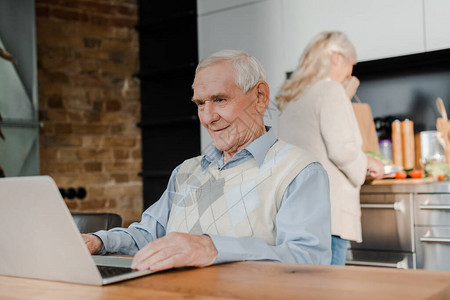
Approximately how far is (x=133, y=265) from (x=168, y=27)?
3390 mm

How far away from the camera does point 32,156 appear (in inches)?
128

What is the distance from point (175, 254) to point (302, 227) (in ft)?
1.14

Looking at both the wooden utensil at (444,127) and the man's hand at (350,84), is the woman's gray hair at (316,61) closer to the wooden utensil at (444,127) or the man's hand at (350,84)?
the man's hand at (350,84)

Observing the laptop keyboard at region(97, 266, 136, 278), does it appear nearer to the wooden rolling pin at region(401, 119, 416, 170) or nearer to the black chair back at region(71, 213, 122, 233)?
the black chair back at region(71, 213, 122, 233)

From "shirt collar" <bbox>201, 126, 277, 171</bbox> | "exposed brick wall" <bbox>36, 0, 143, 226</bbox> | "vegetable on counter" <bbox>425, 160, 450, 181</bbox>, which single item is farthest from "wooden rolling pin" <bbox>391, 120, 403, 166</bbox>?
"shirt collar" <bbox>201, 126, 277, 171</bbox>

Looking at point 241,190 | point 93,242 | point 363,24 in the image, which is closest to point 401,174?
point 363,24

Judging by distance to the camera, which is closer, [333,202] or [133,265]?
[133,265]

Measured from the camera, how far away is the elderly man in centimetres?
128

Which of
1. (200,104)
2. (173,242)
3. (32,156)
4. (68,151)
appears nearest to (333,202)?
(200,104)

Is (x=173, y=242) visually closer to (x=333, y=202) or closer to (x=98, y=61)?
(x=333, y=202)

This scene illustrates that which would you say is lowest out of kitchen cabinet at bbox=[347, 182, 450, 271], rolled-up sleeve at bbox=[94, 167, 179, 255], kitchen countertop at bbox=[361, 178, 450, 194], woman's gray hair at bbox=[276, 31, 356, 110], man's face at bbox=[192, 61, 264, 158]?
kitchen cabinet at bbox=[347, 182, 450, 271]

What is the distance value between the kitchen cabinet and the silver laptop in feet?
6.95

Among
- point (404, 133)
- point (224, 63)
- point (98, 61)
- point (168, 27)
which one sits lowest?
point (404, 133)

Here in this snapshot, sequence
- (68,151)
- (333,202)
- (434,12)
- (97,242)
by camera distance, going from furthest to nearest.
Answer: (68,151), (434,12), (333,202), (97,242)
